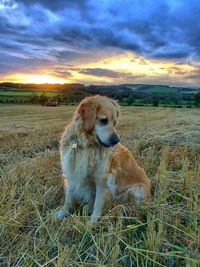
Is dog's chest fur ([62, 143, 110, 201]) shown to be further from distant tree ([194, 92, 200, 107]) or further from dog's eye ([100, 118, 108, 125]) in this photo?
distant tree ([194, 92, 200, 107])

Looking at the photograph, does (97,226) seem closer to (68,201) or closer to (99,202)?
(99,202)

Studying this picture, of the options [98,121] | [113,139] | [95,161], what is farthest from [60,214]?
[98,121]

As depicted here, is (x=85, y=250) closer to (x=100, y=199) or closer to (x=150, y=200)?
(x=100, y=199)

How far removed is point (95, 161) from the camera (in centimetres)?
449

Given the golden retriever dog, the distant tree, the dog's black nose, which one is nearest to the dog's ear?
the golden retriever dog

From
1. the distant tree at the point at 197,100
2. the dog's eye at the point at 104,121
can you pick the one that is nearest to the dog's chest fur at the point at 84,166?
the dog's eye at the point at 104,121

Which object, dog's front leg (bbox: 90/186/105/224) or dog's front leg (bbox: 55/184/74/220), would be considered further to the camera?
dog's front leg (bbox: 55/184/74/220)

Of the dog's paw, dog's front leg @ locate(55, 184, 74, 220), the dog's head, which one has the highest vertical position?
the dog's head

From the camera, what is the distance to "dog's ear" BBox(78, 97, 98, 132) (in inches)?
172

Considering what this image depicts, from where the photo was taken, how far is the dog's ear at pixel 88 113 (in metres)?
4.38

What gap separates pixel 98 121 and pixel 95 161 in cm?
50

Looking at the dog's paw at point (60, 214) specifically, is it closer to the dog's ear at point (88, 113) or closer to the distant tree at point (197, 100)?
the dog's ear at point (88, 113)

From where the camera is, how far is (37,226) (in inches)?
160

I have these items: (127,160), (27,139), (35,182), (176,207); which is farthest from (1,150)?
(176,207)
